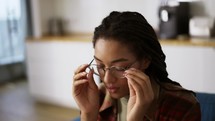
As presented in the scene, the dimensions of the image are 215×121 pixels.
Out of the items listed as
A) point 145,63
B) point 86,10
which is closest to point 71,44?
point 86,10

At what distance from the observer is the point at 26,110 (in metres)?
3.46

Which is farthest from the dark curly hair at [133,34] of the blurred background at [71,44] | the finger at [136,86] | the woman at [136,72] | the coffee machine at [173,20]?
the coffee machine at [173,20]

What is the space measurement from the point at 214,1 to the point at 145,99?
7.14 ft

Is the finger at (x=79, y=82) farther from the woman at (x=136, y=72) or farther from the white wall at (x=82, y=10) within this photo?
the white wall at (x=82, y=10)

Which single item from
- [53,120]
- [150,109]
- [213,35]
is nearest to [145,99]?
[150,109]

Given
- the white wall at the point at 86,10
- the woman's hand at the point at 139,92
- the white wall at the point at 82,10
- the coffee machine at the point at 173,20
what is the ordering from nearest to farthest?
the woman's hand at the point at 139,92 → the coffee machine at the point at 173,20 → the white wall at the point at 86,10 → the white wall at the point at 82,10

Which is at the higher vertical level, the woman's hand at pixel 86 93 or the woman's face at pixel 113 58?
the woman's face at pixel 113 58

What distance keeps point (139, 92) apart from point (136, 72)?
0.21ft

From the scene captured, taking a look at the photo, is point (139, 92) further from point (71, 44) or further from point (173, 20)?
point (71, 44)

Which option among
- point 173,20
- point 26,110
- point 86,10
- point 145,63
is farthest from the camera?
point 86,10

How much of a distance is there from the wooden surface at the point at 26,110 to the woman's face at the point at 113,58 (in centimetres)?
221

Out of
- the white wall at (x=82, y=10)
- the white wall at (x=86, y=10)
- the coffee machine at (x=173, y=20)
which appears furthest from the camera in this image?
the white wall at (x=82, y=10)

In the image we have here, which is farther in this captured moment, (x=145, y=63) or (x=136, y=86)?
(x=145, y=63)

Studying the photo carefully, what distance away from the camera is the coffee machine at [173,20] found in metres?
2.77
